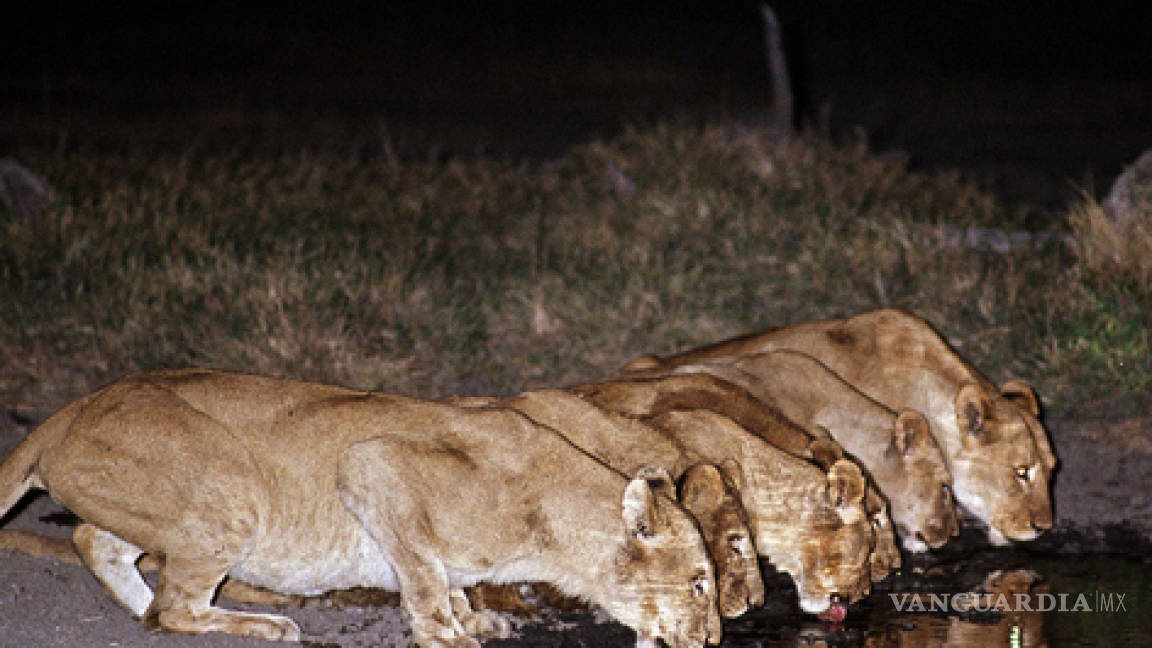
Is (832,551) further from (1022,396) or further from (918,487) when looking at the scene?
(1022,396)

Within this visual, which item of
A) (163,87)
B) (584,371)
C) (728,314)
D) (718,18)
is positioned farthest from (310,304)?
(718,18)

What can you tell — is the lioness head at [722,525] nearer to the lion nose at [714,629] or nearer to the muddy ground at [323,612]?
the lion nose at [714,629]

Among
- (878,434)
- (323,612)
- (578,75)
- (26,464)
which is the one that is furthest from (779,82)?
(578,75)

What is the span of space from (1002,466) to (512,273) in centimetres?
431

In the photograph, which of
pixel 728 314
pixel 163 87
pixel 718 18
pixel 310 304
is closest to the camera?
pixel 310 304

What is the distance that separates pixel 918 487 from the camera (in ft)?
21.4

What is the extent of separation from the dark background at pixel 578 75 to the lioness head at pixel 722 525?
746cm

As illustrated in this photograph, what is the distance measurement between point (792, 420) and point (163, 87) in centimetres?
1725

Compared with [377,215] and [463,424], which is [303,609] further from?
[377,215]

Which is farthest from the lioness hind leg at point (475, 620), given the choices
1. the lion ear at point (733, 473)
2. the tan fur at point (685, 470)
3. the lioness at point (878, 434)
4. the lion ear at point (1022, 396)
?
the lion ear at point (1022, 396)

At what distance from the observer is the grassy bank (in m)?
8.56

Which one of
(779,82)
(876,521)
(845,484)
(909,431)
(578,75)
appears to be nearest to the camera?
(845,484)

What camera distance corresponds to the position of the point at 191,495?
5.02 metres

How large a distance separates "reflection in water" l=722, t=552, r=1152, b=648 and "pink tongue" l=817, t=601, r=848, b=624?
0.10ft
